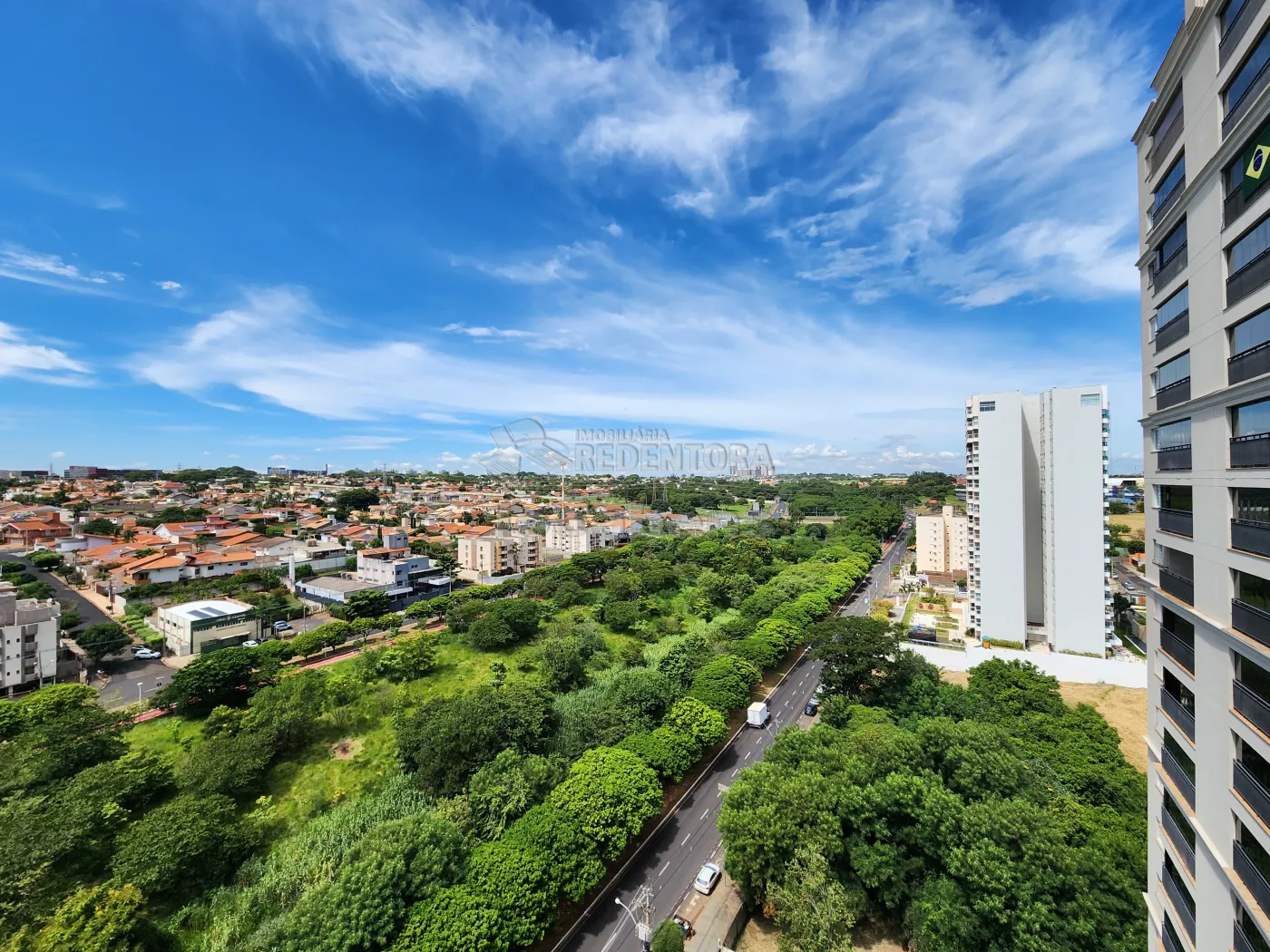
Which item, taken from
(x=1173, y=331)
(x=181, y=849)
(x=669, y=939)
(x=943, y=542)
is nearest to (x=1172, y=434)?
(x=1173, y=331)

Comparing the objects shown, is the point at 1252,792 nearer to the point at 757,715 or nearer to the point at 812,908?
the point at 812,908

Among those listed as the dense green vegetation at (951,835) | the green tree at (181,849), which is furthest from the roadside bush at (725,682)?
the green tree at (181,849)

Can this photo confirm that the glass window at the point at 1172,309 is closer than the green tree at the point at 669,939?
Yes

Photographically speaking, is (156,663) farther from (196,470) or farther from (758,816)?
(196,470)

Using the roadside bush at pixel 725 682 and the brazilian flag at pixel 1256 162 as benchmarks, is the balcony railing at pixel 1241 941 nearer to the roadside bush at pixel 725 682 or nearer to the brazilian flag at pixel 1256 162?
the brazilian flag at pixel 1256 162

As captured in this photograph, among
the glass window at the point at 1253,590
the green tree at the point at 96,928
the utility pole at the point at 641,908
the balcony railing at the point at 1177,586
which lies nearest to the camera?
the glass window at the point at 1253,590

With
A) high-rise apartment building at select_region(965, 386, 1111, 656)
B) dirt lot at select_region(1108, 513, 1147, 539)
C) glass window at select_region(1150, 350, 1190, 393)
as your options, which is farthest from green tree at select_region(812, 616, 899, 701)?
dirt lot at select_region(1108, 513, 1147, 539)

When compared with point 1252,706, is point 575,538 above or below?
below

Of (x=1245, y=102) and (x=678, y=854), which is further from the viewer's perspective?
(x=678, y=854)
